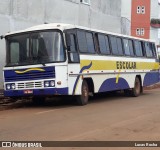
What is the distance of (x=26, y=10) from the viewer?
900 inches

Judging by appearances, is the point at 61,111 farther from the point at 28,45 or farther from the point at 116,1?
the point at 116,1

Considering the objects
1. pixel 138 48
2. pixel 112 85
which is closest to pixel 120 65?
pixel 112 85

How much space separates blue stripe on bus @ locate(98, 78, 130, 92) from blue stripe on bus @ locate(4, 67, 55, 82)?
10.8 feet

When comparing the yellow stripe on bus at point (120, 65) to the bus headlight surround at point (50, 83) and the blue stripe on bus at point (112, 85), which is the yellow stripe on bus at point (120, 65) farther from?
the bus headlight surround at point (50, 83)

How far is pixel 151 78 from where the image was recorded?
2419 cm

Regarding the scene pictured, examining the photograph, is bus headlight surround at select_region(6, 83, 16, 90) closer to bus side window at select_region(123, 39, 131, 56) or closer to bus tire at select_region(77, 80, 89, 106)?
bus tire at select_region(77, 80, 89, 106)

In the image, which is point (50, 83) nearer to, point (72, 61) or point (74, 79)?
point (74, 79)

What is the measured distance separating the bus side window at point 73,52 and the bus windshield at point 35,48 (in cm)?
36

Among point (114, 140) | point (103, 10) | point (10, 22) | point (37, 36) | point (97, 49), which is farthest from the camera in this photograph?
point (103, 10)

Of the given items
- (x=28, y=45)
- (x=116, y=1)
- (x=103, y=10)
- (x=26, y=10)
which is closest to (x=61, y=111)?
(x=28, y=45)

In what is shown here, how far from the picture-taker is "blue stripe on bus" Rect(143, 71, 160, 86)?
2346 cm

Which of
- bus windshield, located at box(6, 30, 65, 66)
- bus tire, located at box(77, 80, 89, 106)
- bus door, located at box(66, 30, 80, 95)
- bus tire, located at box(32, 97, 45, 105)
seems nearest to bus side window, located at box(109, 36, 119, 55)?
bus tire, located at box(77, 80, 89, 106)

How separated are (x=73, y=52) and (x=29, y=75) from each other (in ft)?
5.70

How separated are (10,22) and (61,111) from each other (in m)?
8.34
